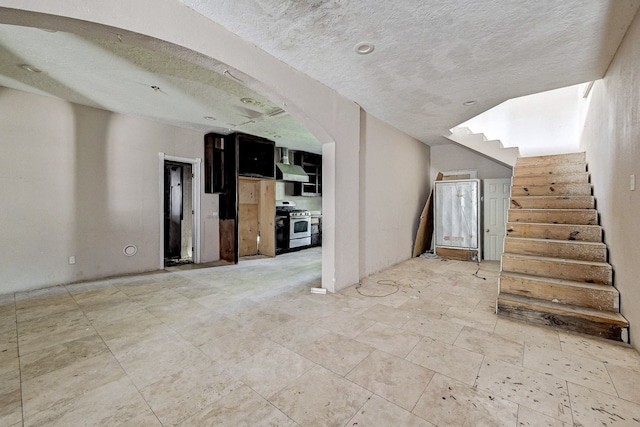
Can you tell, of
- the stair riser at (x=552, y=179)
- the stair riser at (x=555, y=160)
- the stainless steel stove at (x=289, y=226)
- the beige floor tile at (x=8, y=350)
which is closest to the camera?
the beige floor tile at (x=8, y=350)

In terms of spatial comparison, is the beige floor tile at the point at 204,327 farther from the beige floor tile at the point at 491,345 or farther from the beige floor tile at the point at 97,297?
the beige floor tile at the point at 491,345

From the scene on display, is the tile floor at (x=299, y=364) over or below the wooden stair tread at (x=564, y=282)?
below

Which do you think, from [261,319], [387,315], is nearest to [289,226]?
[261,319]

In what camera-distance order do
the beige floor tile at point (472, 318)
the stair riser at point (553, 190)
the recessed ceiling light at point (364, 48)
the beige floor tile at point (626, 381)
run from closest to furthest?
the beige floor tile at point (626, 381), the recessed ceiling light at point (364, 48), the beige floor tile at point (472, 318), the stair riser at point (553, 190)

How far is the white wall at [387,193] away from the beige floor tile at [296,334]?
185 centimetres

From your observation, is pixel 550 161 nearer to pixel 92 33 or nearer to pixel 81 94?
pixel 92 33

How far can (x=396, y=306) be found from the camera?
3.06m

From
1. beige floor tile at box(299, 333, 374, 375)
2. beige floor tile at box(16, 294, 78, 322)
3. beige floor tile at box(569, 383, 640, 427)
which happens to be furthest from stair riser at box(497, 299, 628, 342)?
beige floor tile at box(16, 294, 78, 322)

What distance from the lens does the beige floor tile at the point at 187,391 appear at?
1.50m

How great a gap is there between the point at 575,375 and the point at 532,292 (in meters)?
1.13

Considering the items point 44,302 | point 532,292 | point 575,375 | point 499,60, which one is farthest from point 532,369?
point 44,302

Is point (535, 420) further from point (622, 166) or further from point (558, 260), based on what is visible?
A: point (622, 166)

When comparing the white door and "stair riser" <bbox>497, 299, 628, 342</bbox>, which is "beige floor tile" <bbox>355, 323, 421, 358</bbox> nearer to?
"stair riser" <bbox>497, 299, 628, 342</bbox>

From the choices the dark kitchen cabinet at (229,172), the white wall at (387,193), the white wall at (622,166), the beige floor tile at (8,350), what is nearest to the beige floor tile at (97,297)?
the beige floor tile at (8,350)
